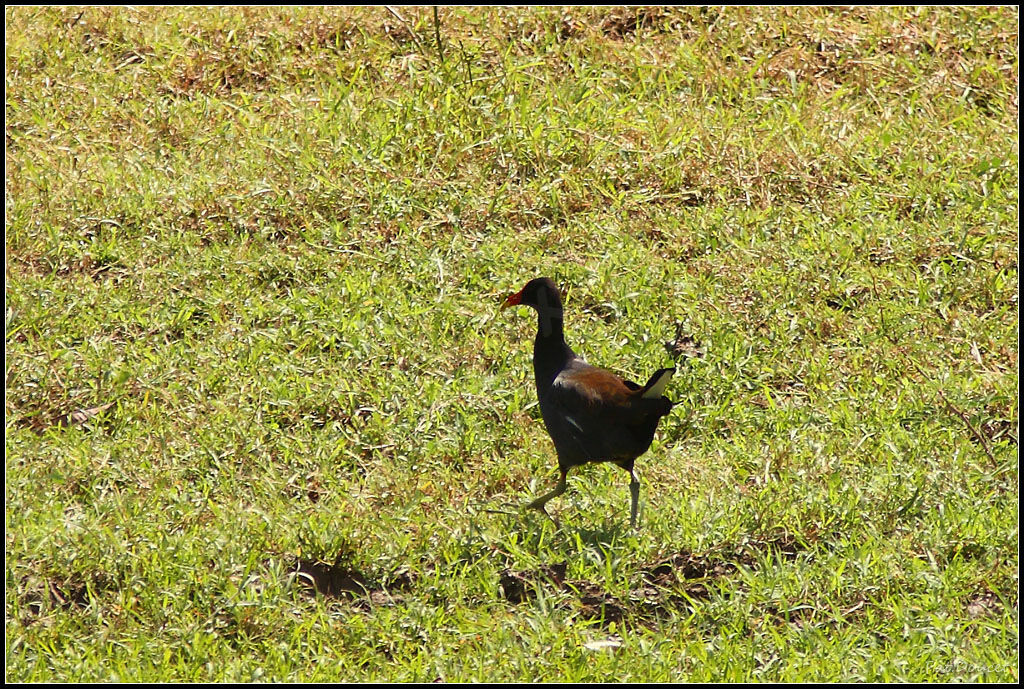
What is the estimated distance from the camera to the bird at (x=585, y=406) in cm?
484

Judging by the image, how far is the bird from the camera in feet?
15.9

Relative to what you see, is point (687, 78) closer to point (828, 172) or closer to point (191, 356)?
point (828, 172)

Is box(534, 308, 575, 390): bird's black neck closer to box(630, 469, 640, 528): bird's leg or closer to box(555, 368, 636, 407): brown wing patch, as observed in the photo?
box(555, 368, 636, 407): brown wing patch

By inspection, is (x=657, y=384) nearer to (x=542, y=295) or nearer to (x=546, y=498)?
(x=546, y=498)

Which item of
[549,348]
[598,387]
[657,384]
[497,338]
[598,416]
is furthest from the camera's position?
[497,338]

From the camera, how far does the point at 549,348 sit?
17.6 ft

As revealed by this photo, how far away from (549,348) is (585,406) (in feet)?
1.42

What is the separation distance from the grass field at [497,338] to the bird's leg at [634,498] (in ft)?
0.30

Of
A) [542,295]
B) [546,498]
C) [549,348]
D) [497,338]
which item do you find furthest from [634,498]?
[497,338]

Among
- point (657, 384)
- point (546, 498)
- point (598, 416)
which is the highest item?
point (657, 384)

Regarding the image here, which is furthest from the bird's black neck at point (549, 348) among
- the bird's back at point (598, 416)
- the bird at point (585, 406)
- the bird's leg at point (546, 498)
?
the bird's leg at point (546, 498)

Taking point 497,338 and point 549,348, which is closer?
point 549,348

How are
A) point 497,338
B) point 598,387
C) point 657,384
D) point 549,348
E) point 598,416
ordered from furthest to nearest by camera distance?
point 497,338
point 549,348
point 598,387
point 598,416
point 657,384

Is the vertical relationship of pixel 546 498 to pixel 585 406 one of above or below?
below
